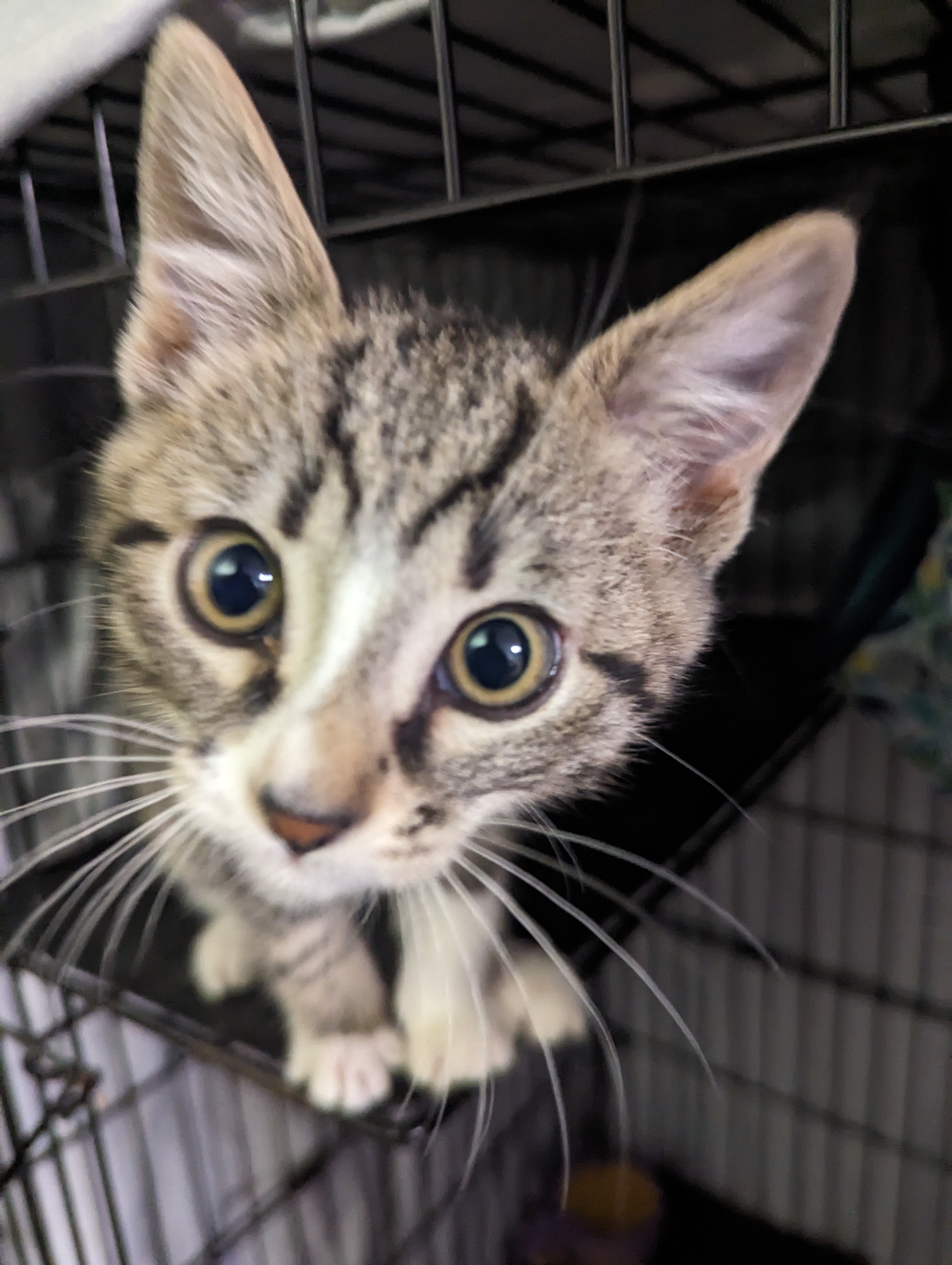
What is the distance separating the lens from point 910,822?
553 mm

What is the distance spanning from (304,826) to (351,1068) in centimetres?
17

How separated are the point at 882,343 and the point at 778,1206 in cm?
60

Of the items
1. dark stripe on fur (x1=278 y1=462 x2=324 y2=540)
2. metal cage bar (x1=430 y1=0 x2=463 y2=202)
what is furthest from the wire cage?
dark stripe on fur (x1=278 y1=462 x2=324 y2=540)

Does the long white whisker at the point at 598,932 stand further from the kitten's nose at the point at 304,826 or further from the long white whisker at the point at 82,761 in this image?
the long white whisker at the point at 82,761

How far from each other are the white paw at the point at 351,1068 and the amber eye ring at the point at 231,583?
0.22m

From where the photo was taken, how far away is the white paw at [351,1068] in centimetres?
44

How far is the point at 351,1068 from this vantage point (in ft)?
1.46

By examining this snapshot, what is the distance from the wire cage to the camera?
366 millimetres

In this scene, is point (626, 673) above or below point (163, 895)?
above

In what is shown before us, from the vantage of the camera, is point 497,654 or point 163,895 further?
point 163,895

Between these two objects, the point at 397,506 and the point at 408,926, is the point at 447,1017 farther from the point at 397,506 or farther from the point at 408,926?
the point at 397,506

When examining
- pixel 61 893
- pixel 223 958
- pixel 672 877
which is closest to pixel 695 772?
pixel 672 877

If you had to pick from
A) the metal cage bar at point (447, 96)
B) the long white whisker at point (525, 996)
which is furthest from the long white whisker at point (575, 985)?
the metal cage bar at point (447, 96)

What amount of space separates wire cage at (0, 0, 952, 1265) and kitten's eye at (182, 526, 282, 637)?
96 mm
